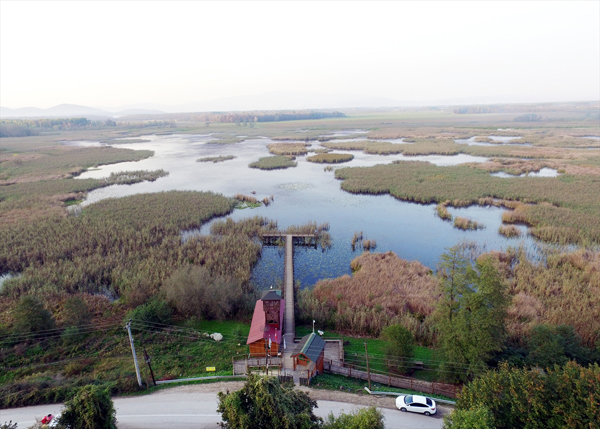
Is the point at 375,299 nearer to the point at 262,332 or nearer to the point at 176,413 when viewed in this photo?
the point at 262,332

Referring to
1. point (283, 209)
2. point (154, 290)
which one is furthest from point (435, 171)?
point (154, 290)

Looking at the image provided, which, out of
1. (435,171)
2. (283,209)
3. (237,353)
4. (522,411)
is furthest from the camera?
(435,171)

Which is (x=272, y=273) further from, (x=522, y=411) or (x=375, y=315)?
(x=522, y=411)

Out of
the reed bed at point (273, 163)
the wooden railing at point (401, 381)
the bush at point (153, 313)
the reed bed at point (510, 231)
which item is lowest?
the wooden railing at point (401, 381)

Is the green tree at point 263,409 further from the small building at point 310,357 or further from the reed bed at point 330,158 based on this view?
the reed bed at point 330,158

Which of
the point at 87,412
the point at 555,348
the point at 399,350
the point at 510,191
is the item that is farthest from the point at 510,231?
the point at 87,412

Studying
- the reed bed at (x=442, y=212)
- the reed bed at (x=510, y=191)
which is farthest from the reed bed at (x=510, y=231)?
the reed bed at (x=442, y=212)

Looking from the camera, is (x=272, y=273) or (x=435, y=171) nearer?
(x=272, y=273)
